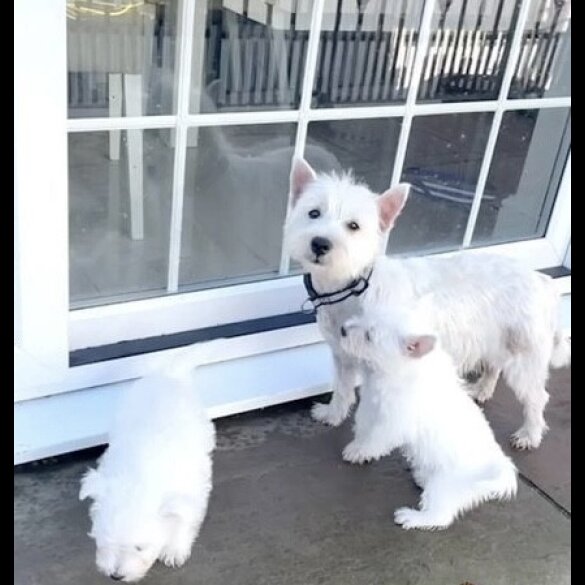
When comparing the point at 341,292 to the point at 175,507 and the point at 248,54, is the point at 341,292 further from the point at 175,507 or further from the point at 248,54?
the point at 175,507

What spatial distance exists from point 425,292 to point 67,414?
1343 mm

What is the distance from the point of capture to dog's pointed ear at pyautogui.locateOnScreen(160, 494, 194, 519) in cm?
200

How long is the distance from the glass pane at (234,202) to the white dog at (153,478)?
19.6 inches

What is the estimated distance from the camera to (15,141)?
2.25 m

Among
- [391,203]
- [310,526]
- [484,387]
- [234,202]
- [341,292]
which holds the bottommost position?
[310,526]

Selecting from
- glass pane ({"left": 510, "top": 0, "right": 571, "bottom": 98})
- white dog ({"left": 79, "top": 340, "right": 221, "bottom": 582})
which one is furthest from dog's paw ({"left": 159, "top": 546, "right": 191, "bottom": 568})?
glass pane ({"left": 510, "top": 0, "right": 571, "bottom": 98})

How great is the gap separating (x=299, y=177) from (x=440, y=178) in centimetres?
101

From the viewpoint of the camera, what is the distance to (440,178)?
342 cm

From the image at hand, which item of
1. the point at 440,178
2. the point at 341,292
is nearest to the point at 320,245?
the point at 341,292

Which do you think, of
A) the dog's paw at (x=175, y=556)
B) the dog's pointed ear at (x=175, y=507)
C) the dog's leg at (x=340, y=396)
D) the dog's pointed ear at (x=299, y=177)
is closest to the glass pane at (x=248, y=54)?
the dog's pointed ear at (x=299, y=177)

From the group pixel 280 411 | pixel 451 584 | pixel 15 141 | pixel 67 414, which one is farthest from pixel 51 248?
pixel 451 584

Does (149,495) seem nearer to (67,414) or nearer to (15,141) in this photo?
(67,414)

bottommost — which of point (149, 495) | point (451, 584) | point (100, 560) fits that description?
point (451, 584)

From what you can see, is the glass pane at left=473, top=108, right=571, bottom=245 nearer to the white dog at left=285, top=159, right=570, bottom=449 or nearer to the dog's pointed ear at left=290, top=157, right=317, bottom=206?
the white dog at left=285, top=159, right=570, bottom=449
